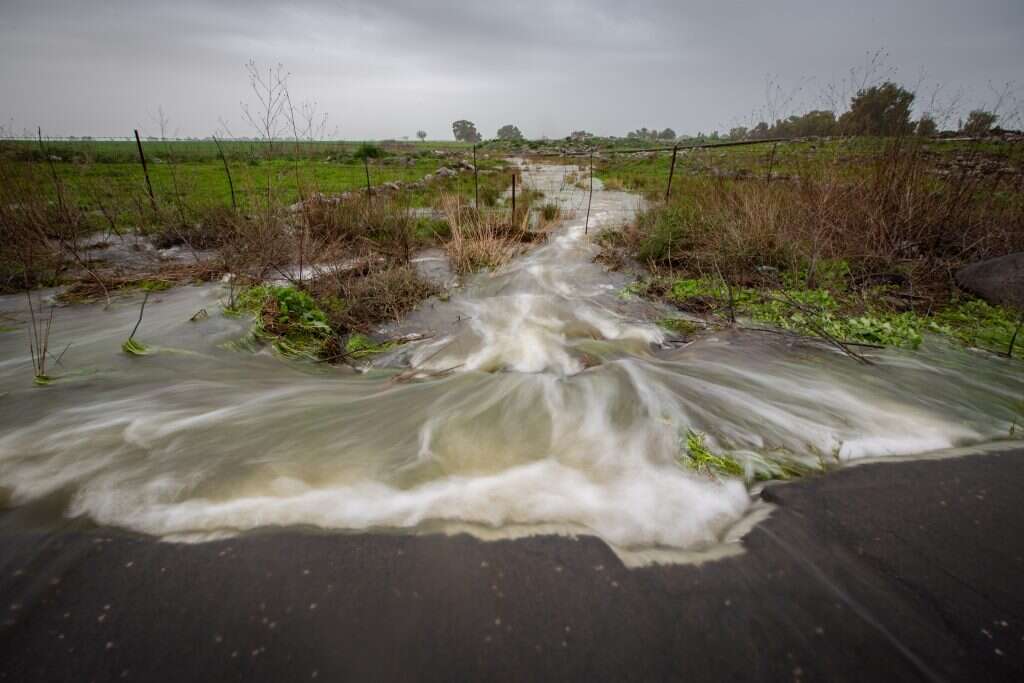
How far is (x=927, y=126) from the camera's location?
5988 millimetres

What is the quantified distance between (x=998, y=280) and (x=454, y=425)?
6102 mm

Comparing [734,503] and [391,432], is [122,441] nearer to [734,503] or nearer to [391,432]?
[391,432]

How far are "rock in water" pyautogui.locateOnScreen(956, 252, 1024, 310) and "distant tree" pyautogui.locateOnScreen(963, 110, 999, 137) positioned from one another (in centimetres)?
254

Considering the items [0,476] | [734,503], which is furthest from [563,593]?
[0,476]

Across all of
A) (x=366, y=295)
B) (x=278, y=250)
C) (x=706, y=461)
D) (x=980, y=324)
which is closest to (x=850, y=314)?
(x=980, y=324)

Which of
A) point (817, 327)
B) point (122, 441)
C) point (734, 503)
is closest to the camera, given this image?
point (734, 503)

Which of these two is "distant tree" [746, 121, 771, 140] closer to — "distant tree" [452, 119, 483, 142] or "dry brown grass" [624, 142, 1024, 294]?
"dry brown grass" [624, 142, 1024, 294]

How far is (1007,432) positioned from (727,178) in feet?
31.0

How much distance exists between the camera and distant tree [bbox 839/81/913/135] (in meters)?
6.39

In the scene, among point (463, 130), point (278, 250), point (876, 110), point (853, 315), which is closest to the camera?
point (853, 315)

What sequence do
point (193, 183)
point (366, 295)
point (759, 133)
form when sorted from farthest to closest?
point (193, 183)
point (759, 133)
point (366, 295)

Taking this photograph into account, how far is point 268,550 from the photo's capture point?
1.80 metres

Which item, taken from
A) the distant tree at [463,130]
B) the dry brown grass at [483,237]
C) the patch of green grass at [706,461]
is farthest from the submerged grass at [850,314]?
the distant tree at [463,130]

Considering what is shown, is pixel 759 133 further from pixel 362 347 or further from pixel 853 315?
pixel 362 347
